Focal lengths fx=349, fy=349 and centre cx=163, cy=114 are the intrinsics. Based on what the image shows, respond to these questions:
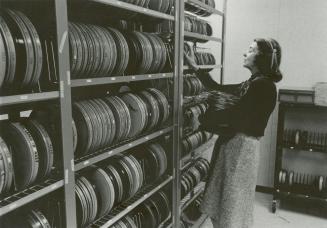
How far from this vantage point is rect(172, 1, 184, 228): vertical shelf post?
2.71 metres

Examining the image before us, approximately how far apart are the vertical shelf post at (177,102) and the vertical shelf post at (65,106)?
1278 millimetres

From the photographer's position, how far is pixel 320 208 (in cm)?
425

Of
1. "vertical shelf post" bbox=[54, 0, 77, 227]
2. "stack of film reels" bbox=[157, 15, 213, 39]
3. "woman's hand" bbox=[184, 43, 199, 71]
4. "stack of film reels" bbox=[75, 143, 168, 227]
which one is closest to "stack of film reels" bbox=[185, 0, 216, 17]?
"stack of film reels" bbox=[157, 15, 213, 39]

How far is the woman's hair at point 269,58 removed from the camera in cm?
256

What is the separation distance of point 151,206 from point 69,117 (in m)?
1.31

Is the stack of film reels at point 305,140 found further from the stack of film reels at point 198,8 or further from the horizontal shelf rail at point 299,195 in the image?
the stack of film reels at point 198,8

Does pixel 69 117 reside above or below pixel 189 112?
above

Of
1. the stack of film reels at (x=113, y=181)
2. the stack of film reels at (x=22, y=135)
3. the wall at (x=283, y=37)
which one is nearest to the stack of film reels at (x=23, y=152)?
the stack of film reels at (x=22, y=135)

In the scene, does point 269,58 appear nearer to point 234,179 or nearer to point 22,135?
point 234,179

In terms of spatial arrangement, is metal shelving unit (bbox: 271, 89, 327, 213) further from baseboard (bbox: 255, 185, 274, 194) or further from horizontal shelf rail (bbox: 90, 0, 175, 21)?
horizontal shelf rail (bbox: 90, 0, 175, 21)

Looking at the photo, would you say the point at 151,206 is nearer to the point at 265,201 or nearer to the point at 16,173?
the point at 16,173

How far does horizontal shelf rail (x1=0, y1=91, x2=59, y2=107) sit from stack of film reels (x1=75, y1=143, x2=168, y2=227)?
603mm

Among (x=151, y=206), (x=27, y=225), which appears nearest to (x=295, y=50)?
(x=151, y=206)

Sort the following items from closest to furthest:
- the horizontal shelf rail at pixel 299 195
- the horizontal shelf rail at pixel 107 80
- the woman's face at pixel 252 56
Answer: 1. the horizontal shelf rail at pixel 107 80
2. the woman's face at pixel 252 56
3. the horizontal shelf rail at pixel 299 195
